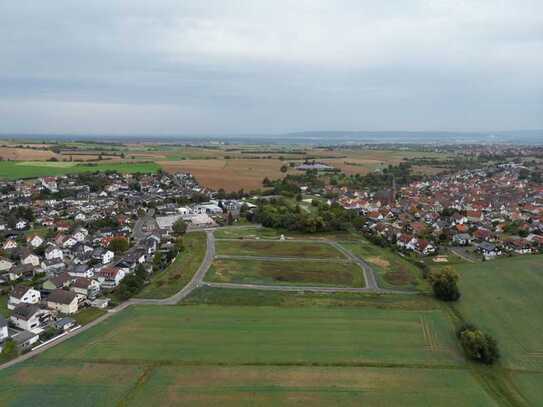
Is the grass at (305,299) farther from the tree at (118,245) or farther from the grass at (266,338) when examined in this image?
the tree at (118,245)

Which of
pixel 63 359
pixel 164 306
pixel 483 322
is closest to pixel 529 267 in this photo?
pixel 483 322

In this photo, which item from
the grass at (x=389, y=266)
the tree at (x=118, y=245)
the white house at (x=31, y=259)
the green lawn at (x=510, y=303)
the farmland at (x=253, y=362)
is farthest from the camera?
the tree at (x=118, y=245)

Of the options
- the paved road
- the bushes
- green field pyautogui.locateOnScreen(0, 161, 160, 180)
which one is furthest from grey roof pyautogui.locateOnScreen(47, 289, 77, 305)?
green field pyautogui.locateOnScreen(0, 161, 160, 180)

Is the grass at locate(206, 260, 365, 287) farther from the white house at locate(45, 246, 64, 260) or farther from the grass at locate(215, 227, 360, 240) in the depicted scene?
the white house at locate(45, 246, 64, 260)

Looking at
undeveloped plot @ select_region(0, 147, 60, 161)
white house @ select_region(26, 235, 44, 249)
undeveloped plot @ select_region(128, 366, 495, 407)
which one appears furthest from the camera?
undeveloped plot @ select_region(0, 147, 60, 161)

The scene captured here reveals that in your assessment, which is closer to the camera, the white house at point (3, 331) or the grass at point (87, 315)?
the white house at point (3, 331)

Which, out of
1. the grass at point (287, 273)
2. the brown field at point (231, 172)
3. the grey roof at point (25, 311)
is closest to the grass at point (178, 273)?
the grass at point (287, 273)

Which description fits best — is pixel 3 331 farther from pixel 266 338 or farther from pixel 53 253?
pixel 53 253
